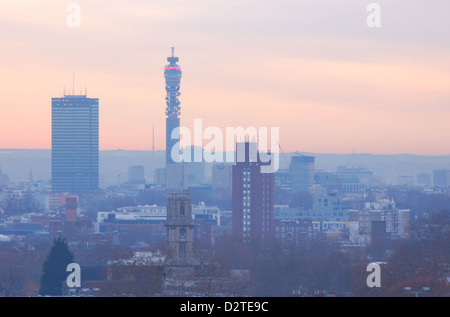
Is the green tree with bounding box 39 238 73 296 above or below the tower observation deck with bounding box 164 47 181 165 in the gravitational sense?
below

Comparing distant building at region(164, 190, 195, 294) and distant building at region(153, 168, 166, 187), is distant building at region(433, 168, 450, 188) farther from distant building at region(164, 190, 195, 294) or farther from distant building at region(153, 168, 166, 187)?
distant building at region(164, 190, 195, 294)

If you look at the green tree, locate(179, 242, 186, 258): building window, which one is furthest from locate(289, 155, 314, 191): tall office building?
the green tree

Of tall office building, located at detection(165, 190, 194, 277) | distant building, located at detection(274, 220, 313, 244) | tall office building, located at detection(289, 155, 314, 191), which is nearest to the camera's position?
tall office building, located at detection(165, 190, 194, 277)

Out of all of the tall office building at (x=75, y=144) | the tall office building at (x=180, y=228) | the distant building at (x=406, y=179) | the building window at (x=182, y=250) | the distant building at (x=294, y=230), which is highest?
the tall office building at (x=75, y=144)

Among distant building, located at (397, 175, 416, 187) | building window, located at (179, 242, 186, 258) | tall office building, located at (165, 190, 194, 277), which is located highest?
distant building, located at (397, 175, 416, 187)

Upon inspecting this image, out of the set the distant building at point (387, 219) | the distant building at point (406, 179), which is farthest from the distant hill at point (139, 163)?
the distant building at point (387, 219)

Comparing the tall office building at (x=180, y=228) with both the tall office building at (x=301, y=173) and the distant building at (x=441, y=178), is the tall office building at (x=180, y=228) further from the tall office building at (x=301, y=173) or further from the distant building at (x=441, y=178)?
the distant building at (x=441, y=178)

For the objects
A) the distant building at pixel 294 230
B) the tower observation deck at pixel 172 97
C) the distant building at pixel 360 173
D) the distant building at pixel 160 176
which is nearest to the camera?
the distant building at pixel 294 230
